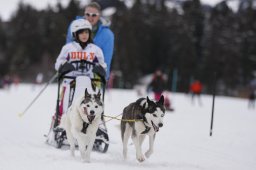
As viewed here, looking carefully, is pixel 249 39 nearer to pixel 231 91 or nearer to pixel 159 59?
pixel 231 91

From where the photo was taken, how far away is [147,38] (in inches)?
2445

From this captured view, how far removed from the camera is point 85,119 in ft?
17.4

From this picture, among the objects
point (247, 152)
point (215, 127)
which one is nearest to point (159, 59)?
point (215, 127)

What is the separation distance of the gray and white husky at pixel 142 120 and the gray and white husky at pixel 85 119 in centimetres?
48

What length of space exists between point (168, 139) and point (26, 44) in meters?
63.9

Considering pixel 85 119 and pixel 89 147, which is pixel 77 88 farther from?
pixel 89 147

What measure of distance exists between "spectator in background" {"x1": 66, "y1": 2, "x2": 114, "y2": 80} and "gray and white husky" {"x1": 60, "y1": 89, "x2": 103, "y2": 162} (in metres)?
1.88

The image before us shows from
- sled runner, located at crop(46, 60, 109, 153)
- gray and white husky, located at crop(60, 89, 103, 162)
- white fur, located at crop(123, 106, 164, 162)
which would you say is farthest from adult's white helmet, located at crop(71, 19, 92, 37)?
white fur, located at crop(123, 106, 164, 162)

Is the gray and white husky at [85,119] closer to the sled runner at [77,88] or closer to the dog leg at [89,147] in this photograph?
the dog leg at [89,147]

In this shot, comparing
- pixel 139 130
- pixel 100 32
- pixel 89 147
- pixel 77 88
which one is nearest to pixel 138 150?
pixel 139 130

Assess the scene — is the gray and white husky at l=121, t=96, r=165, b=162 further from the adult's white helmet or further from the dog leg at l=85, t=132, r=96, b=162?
the adult's white helmet

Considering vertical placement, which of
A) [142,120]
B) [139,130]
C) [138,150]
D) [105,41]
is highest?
[105,41]

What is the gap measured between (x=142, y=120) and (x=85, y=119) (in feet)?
2.24

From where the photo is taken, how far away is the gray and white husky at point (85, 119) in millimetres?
5203
